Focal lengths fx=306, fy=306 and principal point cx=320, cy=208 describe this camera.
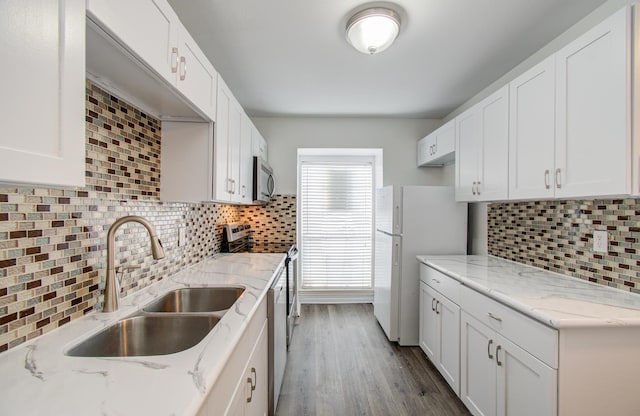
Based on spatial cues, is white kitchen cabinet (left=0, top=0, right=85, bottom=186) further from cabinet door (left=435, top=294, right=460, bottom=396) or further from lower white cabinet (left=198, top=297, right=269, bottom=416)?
cabinet door (left=435, top=294, right=460, bottom=396)

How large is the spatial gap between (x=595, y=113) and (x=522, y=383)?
130 cm

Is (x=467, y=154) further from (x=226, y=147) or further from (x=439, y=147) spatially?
(x=226, y=147)

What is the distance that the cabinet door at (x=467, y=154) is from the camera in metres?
2.46

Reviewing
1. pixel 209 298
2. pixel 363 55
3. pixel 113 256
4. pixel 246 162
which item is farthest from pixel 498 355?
pixel 246 162

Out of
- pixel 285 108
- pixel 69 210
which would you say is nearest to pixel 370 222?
pixel 285 108

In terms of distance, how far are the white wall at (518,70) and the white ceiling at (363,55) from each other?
0.17 feet

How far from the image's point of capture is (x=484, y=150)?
234cm

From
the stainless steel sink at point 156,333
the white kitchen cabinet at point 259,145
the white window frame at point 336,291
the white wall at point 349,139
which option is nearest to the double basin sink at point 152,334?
the stainless steel sink at point 156,333

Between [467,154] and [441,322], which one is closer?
[441,322]

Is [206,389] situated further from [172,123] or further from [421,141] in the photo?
[421,141]

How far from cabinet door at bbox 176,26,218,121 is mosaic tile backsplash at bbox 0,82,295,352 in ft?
1.08

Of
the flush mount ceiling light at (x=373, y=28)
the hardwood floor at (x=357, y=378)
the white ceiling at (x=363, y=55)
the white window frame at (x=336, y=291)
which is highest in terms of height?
the white ceiling at (x=363, y=55)

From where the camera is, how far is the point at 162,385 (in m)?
0.73

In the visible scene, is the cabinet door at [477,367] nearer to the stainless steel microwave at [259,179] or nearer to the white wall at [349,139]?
the stainless steel microwave at [259,179]
